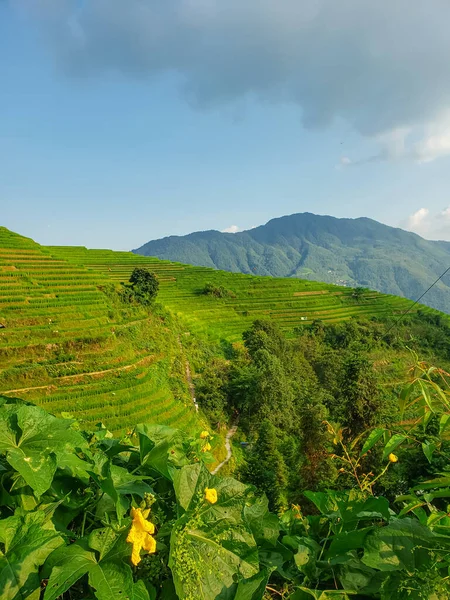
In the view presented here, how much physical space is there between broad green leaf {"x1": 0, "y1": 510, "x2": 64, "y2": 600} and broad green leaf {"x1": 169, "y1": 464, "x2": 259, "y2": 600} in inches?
12.2

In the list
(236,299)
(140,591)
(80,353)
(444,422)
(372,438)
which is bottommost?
(80,353)

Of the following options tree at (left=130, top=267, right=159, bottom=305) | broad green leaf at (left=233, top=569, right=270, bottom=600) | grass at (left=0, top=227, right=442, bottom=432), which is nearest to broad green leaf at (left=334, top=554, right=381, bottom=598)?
broad green leaf at (left=233, top=569, right=270, bottom=600)

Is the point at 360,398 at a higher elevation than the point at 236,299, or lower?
lower

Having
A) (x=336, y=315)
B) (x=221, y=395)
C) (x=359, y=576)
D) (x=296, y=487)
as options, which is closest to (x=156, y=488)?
(x=359, y=576)

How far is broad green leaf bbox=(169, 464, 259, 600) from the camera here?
92 centimetres

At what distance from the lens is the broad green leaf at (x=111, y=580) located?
2.80 feet

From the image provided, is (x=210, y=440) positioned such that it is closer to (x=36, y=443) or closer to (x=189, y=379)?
(x=36, y=443)

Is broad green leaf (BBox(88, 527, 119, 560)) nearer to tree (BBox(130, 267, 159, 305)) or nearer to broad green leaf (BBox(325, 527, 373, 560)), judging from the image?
broad green leaf (BBox(325, 527, 373, 560))

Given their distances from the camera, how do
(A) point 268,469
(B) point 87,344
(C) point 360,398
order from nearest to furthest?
(A) point 268,469
(C) point 360,398
(B) point 87,344

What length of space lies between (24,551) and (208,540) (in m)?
0.44

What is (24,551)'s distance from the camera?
91 cm

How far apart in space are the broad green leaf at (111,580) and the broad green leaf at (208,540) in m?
0.10

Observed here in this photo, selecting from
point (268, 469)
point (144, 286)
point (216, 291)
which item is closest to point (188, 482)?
point (268, 469)

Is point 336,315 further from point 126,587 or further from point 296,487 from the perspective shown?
point 126,587
